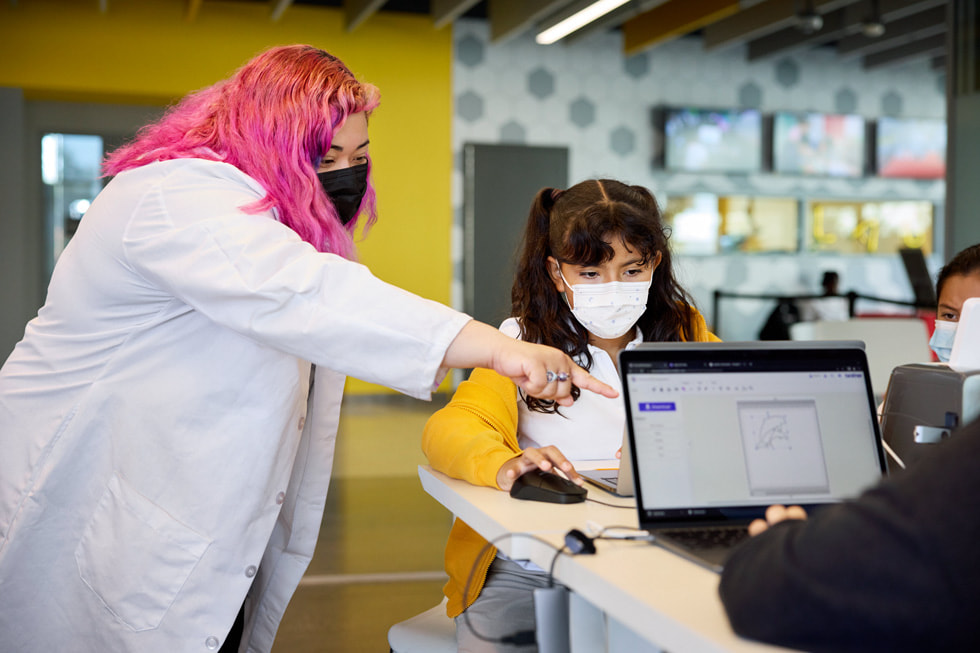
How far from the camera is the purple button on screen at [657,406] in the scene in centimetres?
112

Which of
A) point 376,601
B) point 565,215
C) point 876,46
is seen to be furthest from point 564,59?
point 565,215

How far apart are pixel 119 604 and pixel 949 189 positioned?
195 inches

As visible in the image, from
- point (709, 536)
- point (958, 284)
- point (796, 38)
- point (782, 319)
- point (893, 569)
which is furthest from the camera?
point (796, 38)

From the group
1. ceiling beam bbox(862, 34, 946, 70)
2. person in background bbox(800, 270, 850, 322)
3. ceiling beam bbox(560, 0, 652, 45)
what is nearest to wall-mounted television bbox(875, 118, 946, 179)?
ceiling beam bbox(862, 34, 946, 70)

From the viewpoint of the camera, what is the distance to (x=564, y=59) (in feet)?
26.5

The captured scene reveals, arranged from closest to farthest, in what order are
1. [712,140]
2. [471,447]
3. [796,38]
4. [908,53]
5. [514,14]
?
[471,447], [514,14], [796,38], [712,140], [908,53]

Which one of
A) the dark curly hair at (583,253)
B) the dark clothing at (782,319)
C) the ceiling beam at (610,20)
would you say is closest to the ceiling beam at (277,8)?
the ceiling beam at (610,20)

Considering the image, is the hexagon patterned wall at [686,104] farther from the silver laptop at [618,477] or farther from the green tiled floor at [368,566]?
the silver laptop at [618,477]

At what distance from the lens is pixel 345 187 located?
1459mm

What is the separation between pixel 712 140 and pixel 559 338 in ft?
23.5

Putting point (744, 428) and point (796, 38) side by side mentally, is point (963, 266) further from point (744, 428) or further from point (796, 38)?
point (796, 38)

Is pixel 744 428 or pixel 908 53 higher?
pixel 908 53

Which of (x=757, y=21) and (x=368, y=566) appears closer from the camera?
(x=368, y=566)

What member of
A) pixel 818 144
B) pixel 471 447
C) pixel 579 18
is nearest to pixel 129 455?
pixel 471 447
